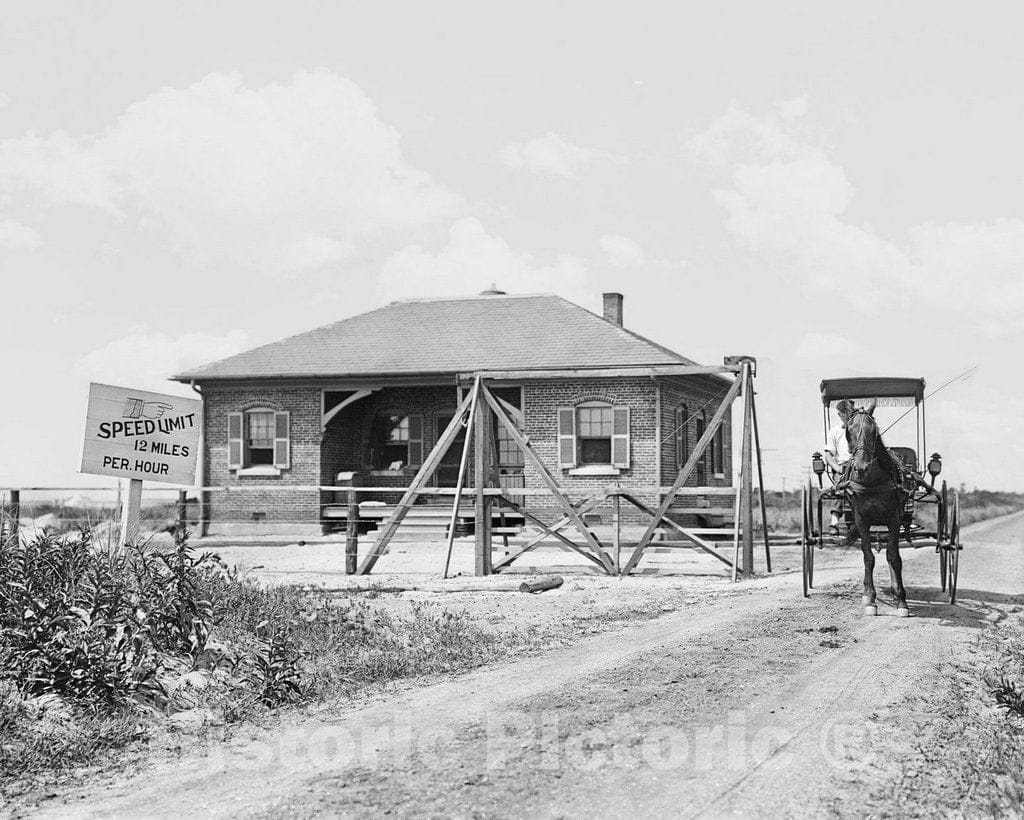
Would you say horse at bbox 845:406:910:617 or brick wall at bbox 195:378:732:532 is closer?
horse at bbox 845:406:910:617

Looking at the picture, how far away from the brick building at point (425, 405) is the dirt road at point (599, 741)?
52.1 ft

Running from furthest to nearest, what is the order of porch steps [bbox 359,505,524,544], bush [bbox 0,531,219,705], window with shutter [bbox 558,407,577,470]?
window with shutter [bbox 558,407,577,470], porch steps [bbox 359,505,524,544], bush [bbox 0,531,219,705]

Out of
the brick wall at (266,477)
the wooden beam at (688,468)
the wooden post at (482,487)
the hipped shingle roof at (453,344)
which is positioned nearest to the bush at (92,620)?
the wooden post at (482,487)

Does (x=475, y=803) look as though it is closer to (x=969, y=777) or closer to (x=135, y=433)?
(x=969, y=777)

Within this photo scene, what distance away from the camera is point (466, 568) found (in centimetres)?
1948

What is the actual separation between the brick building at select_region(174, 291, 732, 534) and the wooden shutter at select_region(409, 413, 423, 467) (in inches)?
1.2

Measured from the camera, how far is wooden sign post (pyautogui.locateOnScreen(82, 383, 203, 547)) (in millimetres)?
10945

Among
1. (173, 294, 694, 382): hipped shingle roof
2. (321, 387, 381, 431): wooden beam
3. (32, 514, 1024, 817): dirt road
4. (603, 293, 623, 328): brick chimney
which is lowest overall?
(32, 514, 1024, 817): dirt road

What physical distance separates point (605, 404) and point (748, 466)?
30.7 feet

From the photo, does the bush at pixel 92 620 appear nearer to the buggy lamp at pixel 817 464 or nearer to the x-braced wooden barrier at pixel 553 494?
the buggy lamp at pixel 817 464

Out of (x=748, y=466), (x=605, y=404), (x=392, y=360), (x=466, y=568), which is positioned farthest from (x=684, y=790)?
(x=392, y=360)

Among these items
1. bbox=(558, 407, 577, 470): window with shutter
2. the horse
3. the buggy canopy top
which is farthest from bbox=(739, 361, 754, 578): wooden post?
bbox=(558, 407, 577, 470): window with shutter

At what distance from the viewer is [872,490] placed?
12047 millimetres

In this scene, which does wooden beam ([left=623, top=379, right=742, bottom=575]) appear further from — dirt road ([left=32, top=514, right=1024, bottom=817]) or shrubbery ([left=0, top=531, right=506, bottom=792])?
shrubbery ([left=0, top=531, right=506, bottom=792])
